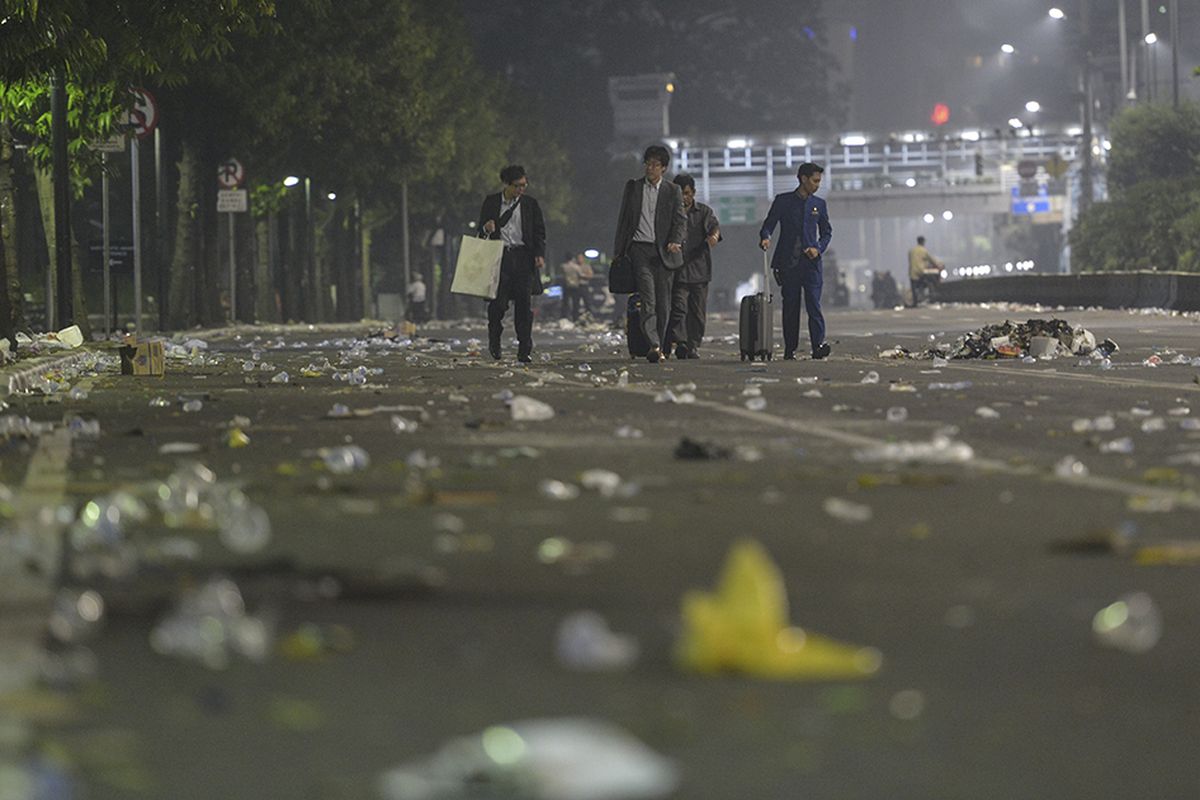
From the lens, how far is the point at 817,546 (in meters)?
7.99

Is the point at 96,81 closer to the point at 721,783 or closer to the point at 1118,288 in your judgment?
the point at 1118,288

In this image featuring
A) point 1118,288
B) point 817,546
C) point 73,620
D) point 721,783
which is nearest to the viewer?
point 721,783

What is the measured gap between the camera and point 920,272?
7300cm

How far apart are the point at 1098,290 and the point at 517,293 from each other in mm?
32600

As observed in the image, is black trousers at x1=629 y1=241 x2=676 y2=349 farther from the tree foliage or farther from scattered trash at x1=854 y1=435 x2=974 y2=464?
the tree foliage

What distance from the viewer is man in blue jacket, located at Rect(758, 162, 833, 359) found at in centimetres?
2425

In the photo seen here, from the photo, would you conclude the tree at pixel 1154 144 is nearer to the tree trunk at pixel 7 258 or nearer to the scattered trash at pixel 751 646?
the tree trunk at pixel 7 258

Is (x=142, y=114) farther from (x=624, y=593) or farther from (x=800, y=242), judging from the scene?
(x=624, y=593)

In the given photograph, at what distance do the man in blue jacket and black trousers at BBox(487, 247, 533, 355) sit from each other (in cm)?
215

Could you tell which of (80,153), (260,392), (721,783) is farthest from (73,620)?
(80,153)

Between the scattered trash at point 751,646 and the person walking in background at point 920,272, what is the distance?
218 feet

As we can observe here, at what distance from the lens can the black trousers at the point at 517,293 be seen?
957 inches

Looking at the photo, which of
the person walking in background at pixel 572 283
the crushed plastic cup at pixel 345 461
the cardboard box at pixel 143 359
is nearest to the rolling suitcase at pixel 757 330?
the cardboard box at pixel 143 359

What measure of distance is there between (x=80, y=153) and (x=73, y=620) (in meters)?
33.2
